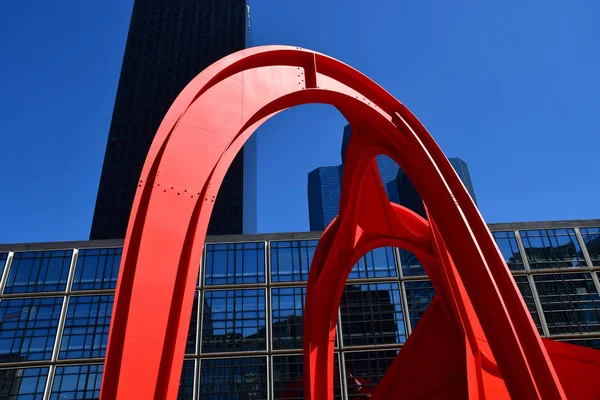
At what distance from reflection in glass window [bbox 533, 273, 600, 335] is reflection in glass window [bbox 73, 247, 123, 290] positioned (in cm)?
3278

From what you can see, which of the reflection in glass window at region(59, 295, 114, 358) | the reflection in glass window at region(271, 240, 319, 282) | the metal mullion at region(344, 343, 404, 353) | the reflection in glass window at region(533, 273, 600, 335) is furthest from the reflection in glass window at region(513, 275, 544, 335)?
the reflection in glass window at region(59, 295, 114, 358)

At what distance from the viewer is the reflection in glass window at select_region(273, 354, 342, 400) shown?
30328 millimetres

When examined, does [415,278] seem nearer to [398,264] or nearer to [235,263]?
[398,264]

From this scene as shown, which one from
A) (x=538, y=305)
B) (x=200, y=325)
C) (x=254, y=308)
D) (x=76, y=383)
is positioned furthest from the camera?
(x=538, y=305)

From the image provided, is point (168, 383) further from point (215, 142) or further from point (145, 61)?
point (145, 61)

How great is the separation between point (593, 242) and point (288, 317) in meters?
25.8

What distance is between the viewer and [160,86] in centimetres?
7800

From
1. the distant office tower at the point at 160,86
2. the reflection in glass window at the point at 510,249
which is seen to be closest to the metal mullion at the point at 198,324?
the reflection in glass window at the point at 510,249

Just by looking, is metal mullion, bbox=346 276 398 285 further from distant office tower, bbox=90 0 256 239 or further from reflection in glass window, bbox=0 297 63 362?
distant office tower, bbox=90 0 256 239

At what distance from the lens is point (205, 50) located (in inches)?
3226

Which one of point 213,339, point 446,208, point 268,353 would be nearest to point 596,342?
point 268,353

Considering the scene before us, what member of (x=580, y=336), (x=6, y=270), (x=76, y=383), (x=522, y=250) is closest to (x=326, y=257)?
(x=76, y=383)

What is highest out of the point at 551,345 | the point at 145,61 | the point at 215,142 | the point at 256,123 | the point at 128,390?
the point at 145,61

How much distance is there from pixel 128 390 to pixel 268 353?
1125 inches
